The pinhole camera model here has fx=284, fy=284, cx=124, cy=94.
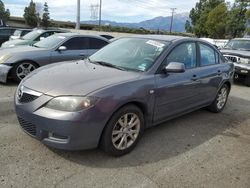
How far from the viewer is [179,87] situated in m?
4.41

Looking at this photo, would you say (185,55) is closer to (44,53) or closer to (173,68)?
(173,68)

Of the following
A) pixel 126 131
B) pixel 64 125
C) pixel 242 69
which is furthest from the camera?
pixel 242 69

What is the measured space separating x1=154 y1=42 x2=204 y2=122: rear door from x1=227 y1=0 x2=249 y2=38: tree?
33234 millimetres

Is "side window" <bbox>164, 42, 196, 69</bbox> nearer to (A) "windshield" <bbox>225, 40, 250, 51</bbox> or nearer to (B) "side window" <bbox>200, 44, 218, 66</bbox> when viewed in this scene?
(B) "side window" <bbox>200, 44, 218, 66</bbox>

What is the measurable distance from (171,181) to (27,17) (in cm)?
6042

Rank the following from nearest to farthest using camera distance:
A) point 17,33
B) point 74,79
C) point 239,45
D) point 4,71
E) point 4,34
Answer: point 74,79 < point 4,71 < point 239,45 < point 17,33 < point 4,34

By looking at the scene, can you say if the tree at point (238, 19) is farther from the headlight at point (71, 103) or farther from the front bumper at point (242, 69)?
the headlight at point (71, 103)

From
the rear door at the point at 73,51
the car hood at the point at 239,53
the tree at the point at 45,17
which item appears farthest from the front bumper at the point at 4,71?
the tree at the point at 45,17

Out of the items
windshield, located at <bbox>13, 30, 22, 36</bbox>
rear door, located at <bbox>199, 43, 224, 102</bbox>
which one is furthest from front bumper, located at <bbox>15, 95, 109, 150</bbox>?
windshield, located at <bbox>13, 30, 22, 36</bbox>

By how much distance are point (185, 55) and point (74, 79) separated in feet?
6.87

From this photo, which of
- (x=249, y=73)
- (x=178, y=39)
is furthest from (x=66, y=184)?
(x=249, y=73)

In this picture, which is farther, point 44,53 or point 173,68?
point 44,53

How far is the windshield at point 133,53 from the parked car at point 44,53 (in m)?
3.09

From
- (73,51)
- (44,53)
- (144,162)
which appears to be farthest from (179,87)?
(73,51)
